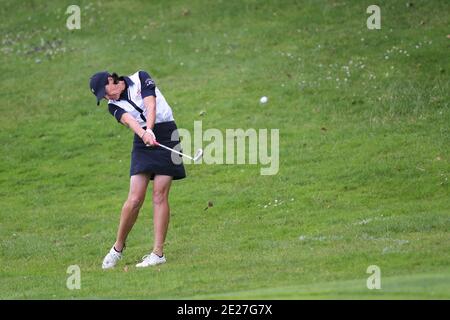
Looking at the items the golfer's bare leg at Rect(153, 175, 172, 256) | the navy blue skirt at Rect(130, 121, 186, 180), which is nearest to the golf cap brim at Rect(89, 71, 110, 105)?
the navy blue skirt at Rect(130, 121, 186, 180)

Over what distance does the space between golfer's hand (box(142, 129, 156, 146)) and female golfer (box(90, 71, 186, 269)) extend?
0.32 ft

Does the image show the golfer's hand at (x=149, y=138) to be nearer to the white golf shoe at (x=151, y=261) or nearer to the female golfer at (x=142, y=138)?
the female golfer at (x=142, y=138)

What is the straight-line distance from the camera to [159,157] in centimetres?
1373

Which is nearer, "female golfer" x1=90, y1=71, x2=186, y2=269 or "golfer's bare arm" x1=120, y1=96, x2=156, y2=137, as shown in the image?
"golfer's bare arm" x1=120, y1=96, x2=156, y2=137

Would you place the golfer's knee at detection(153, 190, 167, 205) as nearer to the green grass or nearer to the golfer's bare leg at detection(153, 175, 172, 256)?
the golfer's bare leg at detection(153, 175, 172, 256)

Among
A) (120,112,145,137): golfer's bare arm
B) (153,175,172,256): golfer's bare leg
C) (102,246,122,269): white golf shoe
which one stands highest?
(120,112,145,137): golfer's bare arm

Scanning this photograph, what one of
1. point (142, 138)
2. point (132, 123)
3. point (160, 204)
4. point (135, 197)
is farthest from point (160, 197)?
point (132, 123)

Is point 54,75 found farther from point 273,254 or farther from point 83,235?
point 273,254

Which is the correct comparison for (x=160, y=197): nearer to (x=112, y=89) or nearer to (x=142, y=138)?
(x=142, y=138)

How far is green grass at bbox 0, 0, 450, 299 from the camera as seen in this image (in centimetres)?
1305

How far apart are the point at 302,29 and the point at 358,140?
8.06 meters

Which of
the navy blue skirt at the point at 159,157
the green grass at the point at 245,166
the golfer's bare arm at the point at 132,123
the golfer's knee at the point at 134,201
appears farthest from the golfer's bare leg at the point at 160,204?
the golfer's bare arm at the point at 132,123

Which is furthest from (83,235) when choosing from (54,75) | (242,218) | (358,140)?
(54,75)

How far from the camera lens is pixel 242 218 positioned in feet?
57.9
